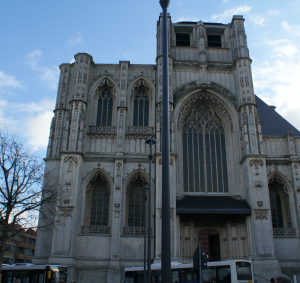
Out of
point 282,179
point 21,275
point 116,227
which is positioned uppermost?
point 282,179

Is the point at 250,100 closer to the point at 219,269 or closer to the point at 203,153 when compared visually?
the point at 203,153

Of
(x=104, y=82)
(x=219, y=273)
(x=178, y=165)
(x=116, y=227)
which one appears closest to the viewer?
(x=219, y=273)

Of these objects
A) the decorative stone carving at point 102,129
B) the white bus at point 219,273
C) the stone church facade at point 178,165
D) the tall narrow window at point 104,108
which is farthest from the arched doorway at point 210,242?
the tall narrow window at point 104,108

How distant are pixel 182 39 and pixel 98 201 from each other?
16631mm

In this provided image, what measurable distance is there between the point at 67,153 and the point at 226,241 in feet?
40.7

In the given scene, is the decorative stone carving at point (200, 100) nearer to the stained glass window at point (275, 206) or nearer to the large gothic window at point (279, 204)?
the large gothic window at point (279, 204)

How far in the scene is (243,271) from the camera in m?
15.7

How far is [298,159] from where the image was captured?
2395 centimetres

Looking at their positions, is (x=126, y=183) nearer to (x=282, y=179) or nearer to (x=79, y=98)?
(x=79, y=98)

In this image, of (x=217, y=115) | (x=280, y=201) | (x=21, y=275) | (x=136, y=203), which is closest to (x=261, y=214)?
(x=280, y=201)

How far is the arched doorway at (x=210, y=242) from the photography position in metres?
23.0

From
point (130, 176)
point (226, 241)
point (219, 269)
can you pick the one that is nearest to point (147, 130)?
point (130, 176)

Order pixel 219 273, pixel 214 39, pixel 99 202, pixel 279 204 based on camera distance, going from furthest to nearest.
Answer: pixel 214 39 → pixel 279 204 → pixel 99 202 → pixel 219 273

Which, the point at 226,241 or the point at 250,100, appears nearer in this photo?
the point at 226,241
